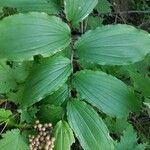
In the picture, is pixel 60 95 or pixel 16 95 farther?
Result: pixel 16 95

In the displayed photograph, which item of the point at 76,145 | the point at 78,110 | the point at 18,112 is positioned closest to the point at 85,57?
the point at 78,110

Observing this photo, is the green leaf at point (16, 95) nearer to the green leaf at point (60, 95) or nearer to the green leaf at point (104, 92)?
the green leaf at point (60, 95)

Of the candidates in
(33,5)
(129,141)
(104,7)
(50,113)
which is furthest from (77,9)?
(129,141)

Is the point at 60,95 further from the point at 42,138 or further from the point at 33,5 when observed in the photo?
the point at 33,5

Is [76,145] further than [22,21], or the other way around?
[76,145]

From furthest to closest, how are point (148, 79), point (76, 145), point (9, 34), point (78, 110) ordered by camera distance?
point (76, 145)
point (148, 79)
point (78, 110)
point (9, 34)

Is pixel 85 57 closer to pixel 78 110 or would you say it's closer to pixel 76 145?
pixel 78 110

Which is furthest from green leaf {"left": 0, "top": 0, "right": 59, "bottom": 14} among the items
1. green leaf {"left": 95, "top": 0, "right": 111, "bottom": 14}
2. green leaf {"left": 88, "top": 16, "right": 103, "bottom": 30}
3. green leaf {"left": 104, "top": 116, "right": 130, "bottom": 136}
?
green leaf {"left": 104, "top": 116, "right": 130, "bottom": 136}
